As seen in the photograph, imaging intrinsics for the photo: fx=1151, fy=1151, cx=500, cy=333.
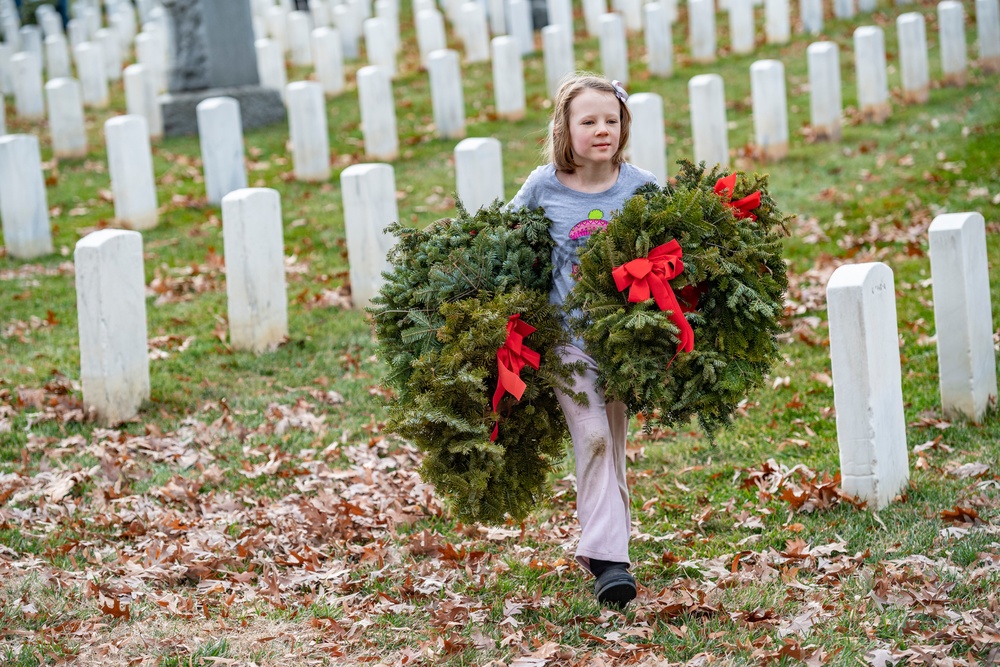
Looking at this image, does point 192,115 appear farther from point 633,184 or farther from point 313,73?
point 633,184

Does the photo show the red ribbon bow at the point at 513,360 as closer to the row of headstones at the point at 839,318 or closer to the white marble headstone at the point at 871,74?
the row of headstones at the point at 839,318

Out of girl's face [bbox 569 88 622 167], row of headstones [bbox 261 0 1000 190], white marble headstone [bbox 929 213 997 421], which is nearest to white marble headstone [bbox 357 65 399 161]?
row of headstones [bbox 261 0 1000 190]

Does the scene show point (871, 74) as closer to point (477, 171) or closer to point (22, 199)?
point (477, 171)

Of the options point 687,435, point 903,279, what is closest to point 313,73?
point 903,279

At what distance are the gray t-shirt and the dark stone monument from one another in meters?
9.91

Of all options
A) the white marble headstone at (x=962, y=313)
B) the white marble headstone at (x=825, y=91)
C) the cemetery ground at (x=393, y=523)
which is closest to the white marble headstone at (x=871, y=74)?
the white marble headstone at (x=825, y=91)

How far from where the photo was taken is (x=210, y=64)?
44.3 ft

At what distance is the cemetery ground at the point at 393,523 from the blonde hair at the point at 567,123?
1605 millimetres

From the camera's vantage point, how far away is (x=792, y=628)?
388 centimetres

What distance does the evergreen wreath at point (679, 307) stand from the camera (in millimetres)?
3854

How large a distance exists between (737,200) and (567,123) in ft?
2.28

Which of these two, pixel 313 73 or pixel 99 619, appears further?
pixel 313 73

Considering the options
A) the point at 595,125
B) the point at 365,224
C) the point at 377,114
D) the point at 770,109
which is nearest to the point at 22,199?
the point at 365,224

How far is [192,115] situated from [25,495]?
30.2 ft
